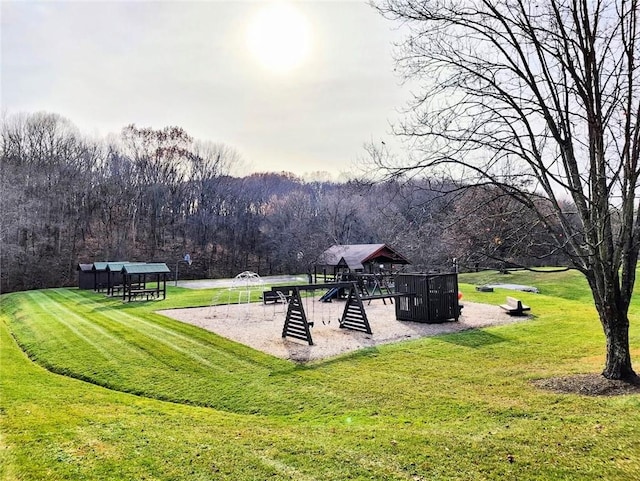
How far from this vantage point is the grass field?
11.8ft

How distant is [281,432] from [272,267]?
131ft

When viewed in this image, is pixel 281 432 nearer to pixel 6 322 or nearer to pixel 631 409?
pixel 631 409

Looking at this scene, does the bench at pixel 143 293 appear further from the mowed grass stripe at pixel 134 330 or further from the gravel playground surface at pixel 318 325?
the gravel playground surface at pixel 318 325

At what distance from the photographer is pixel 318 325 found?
12.8m

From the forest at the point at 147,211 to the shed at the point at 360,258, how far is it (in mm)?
7034

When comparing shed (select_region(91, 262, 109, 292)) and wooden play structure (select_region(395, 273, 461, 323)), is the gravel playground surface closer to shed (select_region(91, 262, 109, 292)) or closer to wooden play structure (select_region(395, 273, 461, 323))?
wooden play structure (select_region(395, 273, 461, 323))

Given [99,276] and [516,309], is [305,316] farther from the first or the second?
[99,276]

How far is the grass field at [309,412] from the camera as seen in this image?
3582 mm

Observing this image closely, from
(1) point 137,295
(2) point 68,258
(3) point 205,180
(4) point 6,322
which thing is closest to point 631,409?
(4) point 6,322

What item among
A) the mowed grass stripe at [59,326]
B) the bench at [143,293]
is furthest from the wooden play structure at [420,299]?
the bench at [143,293]

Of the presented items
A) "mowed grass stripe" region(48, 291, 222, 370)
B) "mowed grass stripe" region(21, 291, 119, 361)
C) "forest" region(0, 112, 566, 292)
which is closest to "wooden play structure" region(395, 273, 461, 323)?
"mowed grass stripe" region(48, 291, 222, 370)

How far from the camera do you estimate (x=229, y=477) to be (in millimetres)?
3457

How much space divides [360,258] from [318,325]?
27.5 ft

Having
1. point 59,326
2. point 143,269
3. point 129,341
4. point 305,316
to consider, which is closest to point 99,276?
point 143,269
